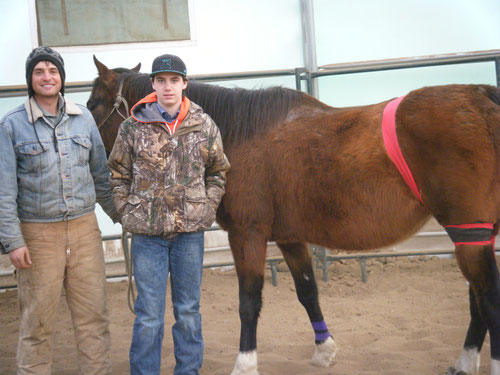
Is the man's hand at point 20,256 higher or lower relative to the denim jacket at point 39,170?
lower

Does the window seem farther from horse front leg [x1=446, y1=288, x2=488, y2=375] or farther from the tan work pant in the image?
horse front leg [x1=446, y1=288, x2=488, y2=375]

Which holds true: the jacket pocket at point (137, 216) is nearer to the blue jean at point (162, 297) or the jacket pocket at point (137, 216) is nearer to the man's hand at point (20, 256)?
the blue jean at point (162, 297)

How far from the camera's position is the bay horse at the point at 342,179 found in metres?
2.65

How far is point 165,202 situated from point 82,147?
66 cm

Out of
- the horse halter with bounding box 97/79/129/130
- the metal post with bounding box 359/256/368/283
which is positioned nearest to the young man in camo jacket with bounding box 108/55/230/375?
the horse halter with bounding box 97/79/129/130

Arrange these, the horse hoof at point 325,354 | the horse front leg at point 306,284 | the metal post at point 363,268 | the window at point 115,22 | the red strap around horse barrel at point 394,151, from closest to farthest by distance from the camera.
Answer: the red strap around horse barrel at point 394,151 → the horse hoof at point 325,354 → the horse front leg at point 306,284 → the metal post at point 363,268 → the window at point 115,22

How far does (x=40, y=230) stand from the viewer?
2.77m

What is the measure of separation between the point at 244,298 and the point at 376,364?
1.04m

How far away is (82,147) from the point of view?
288 cm

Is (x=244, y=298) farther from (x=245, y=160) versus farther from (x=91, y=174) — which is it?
(x=91, y=174)

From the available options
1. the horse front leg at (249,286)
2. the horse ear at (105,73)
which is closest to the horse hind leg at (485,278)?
the horse front leg at (249,286)

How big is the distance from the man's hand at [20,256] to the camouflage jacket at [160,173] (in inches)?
21.4

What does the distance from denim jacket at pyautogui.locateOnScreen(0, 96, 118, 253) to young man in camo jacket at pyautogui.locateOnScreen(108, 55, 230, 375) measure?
26cm

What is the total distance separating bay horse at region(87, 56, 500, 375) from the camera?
2.65 meters
